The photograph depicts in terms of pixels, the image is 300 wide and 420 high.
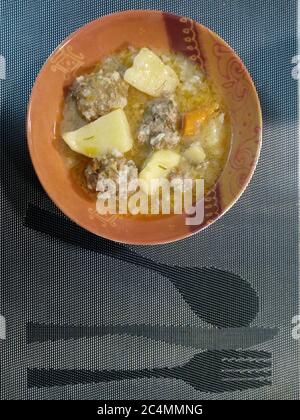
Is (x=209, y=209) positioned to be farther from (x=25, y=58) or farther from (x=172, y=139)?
(x=25, y=58)

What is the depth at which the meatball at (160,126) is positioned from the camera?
1568mm

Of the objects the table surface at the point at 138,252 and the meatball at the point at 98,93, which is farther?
the table surface at the point at 138,252

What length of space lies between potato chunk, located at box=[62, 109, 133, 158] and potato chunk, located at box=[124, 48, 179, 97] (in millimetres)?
115

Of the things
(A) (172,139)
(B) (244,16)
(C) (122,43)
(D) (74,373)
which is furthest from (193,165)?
(D) (74,373)

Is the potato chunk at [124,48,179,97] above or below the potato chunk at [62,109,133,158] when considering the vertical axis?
above

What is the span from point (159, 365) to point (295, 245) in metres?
0.56

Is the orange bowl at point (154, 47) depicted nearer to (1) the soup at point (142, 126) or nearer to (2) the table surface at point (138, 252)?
(1) the soup at point (142, 126)

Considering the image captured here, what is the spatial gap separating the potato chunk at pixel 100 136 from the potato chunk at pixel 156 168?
93mm

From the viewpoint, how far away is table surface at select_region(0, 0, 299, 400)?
5.61 feet

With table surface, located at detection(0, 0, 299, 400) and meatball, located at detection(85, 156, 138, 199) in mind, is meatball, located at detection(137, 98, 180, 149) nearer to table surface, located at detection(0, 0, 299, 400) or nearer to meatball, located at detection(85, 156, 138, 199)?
meatball, located at detection(85, 156, 138, 199)

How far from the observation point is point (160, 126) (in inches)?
61.6

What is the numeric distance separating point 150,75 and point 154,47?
0.09 m

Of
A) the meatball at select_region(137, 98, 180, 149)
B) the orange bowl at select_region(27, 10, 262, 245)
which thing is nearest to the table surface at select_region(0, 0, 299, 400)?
the orange bowl at select_region(27, 10, 262, 245)

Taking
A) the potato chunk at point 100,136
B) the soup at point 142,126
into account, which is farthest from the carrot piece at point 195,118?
the potato chunk at point 100,136
